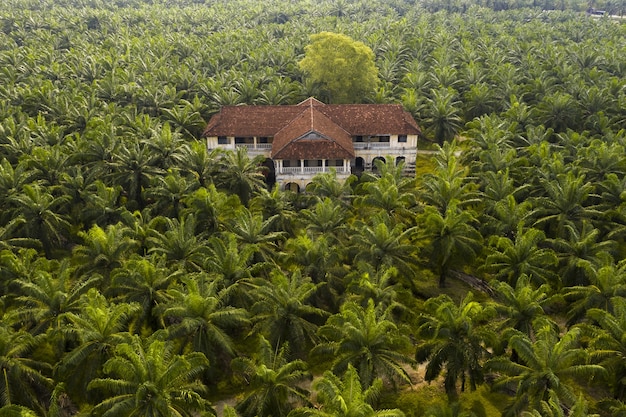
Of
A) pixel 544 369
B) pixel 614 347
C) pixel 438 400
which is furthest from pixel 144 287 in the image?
pixel 614 347

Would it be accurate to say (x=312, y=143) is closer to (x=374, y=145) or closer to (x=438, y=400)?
(x=374, y=145)

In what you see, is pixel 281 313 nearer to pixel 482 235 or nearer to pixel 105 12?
pixel 482 235

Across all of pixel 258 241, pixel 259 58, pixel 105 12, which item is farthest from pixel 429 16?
pixel 258 241

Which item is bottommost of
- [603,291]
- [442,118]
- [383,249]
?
[603,291]

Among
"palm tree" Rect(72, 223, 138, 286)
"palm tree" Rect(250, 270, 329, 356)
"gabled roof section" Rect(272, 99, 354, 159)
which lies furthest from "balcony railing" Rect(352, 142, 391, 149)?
"palm tree" Rect(72, 223, 138, 286)

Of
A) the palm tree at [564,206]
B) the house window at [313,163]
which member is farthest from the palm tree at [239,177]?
the palm tree at [564,206]
